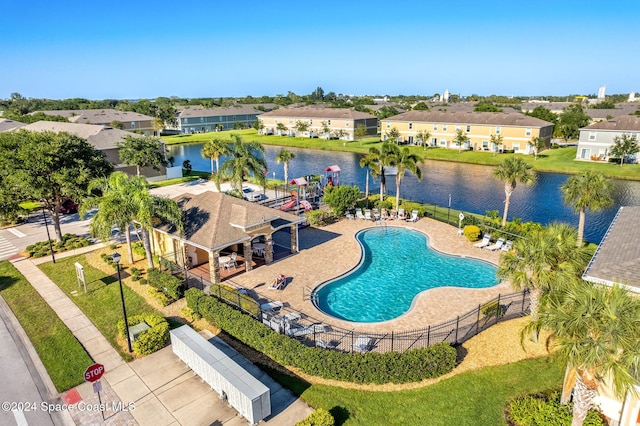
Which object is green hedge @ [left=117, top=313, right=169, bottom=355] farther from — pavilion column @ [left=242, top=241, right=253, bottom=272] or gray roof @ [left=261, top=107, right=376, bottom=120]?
gray roof @ [left=261, top=107, right=376, bottom=120]

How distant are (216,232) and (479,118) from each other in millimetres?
73240

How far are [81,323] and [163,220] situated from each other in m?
8.54

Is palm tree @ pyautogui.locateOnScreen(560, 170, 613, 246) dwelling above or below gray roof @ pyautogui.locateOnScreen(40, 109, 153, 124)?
below

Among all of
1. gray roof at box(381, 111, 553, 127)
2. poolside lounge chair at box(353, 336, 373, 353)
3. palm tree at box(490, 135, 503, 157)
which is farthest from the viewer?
gray roof at box(381, 111, 553, 127)

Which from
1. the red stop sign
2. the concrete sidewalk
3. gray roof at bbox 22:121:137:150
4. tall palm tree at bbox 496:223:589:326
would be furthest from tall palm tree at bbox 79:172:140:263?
gray roof at bbox 22:121:137:150

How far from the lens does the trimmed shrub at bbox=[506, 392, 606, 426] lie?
13.9m

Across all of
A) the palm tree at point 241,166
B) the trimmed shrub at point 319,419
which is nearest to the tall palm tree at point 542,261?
the trimmed shrub at point 319,419

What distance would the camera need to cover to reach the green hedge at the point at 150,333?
61.1 feet

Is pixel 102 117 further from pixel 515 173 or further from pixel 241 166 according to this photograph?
pixel 515 173

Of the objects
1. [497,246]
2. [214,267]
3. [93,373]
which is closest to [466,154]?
[497,246]

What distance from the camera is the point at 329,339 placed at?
758 inches

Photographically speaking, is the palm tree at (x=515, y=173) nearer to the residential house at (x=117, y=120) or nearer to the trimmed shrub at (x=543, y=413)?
the trimmed shrub at (x=543, y=413)

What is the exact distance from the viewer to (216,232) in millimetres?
25094

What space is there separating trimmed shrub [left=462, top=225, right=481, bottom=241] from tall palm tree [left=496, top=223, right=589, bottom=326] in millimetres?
13280
